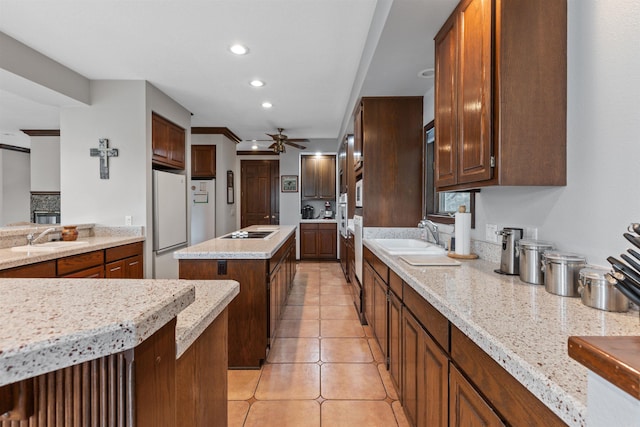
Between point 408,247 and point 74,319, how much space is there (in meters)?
2.39

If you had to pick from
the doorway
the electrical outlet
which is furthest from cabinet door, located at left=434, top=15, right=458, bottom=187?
the doorway

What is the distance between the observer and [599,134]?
3.82 feet

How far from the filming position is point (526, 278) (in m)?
1.34

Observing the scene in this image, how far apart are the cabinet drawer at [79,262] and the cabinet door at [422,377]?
270 centimetres

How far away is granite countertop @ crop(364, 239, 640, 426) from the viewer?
2.01 feet

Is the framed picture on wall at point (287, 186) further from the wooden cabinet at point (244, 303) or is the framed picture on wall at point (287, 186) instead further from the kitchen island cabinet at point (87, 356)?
the kitchen island cabinet at point (87, 356)

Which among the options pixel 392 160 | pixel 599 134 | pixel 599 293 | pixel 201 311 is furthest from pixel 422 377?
pixel 392 160

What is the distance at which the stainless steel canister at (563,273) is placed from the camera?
44.3 inches

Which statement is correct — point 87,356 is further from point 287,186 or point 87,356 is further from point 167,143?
point 287,186

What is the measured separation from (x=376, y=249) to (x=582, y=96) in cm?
157

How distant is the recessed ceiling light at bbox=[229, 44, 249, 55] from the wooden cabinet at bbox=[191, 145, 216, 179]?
310 centimetres

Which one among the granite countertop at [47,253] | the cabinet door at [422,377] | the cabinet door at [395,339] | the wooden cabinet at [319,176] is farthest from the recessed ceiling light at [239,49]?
the wooden cabinet at [319,176]

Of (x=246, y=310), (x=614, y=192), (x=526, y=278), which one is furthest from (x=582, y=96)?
(x=246, y=310)

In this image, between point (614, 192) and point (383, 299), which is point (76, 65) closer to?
point (383, 299)
